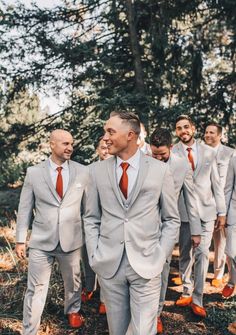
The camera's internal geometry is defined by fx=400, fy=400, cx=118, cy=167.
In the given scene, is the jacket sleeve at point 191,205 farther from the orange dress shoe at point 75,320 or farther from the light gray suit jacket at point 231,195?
the orange dress shoe at point 75,320

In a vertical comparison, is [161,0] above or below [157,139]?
above

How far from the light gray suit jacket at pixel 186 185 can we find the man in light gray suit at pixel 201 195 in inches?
17.4

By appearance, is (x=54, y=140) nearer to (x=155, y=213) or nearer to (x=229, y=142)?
(x=155, y=213)

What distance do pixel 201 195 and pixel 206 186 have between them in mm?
139

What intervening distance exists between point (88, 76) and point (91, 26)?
173 cm

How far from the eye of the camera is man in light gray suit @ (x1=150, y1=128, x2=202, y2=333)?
459 cm

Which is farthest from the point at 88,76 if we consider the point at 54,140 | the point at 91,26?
the point at 54,140

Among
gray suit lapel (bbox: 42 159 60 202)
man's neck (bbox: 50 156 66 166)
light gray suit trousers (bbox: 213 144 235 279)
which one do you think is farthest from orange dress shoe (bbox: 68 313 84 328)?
light gray suit trousers (bbox: 213 144 235 279)

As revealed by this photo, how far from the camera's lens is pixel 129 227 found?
3395 millimetres

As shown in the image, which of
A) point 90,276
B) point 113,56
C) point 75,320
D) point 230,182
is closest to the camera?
point 75,320

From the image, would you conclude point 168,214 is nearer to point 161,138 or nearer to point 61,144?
point 161,138

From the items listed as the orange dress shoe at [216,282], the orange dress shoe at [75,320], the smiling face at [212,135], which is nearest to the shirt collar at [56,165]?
the orange dress shoe at [75,320]

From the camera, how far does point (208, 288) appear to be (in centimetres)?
635

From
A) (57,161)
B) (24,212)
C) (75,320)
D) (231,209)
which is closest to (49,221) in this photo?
(24,212)
